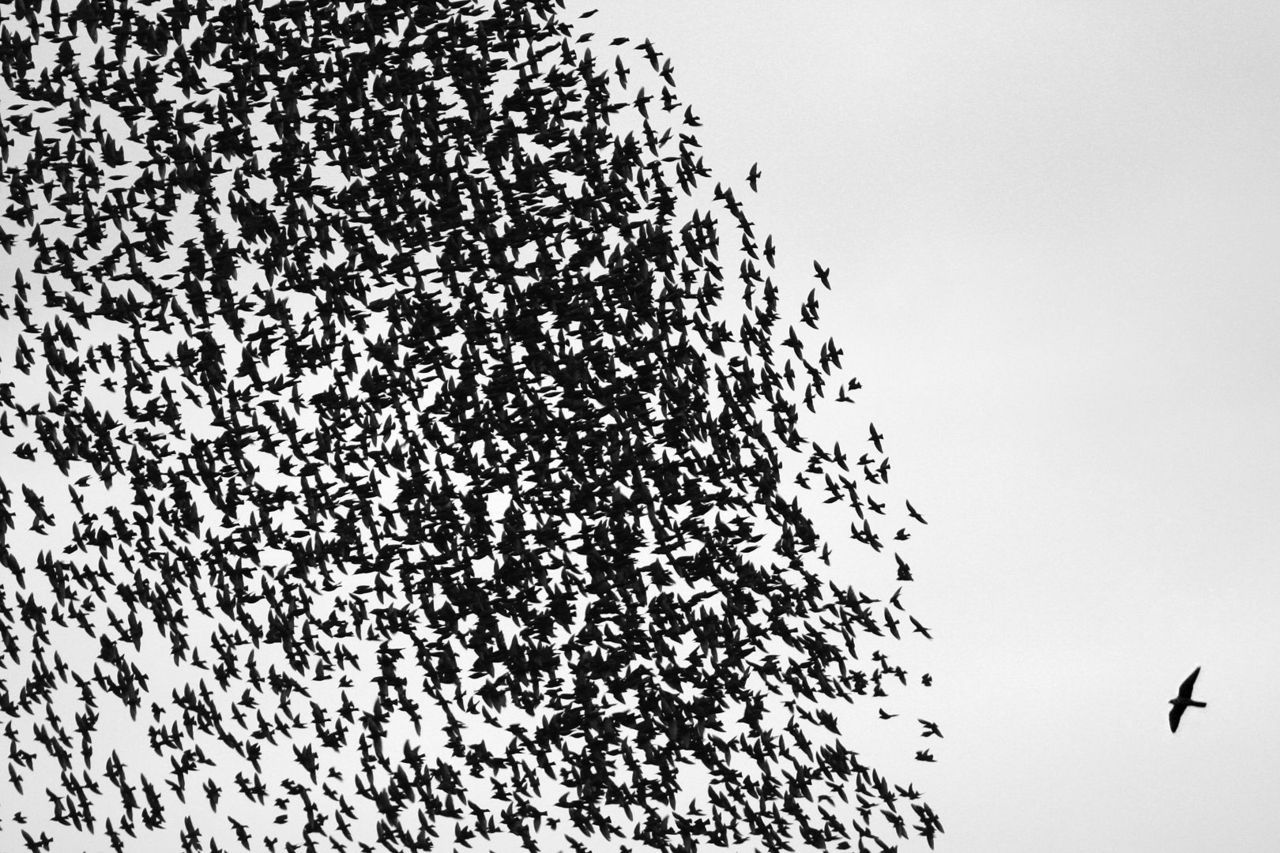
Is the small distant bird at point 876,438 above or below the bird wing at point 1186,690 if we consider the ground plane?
above

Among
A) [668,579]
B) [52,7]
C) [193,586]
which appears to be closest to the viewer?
[52,7]

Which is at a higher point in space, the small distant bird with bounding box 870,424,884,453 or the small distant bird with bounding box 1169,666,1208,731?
the small distant bird with bounding box 870,424,884,453

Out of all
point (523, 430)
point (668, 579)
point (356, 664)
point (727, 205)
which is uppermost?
point (727, 205)

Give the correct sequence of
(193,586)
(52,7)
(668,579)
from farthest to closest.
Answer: (193,586), (668,579), (52,7)

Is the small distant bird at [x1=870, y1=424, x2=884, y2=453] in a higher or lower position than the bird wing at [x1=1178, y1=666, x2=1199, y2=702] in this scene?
higher

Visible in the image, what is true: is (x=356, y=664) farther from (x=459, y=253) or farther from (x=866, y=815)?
(x=866, y=815)

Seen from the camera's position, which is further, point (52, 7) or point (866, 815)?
point (866, 815)

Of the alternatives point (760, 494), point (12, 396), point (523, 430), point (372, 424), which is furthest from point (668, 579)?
point (12, 396)

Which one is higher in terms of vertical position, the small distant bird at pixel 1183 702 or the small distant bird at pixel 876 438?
the small distant bird at pixel 876 438
